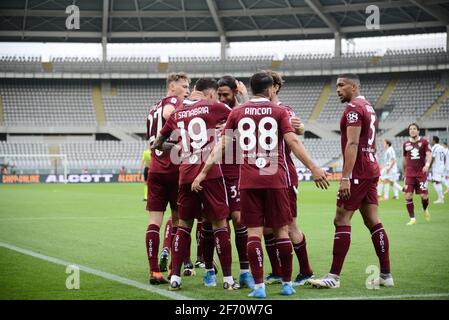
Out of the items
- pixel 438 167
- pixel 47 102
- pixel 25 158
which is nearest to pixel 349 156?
pixel 438 167

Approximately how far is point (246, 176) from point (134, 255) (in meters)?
3.80

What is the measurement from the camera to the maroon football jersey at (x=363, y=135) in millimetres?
7441

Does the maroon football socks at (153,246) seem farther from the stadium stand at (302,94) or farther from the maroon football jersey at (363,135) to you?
the stadium stand at (302,94)

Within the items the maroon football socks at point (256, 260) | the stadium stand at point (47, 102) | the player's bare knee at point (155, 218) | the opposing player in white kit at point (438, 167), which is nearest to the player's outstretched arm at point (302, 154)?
the maroon football socks at point (256, 260)

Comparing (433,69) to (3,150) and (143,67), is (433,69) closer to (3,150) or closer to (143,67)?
(143,67)

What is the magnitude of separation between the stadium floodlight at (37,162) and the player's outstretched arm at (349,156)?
41299 millimetres

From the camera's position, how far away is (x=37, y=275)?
321 inches

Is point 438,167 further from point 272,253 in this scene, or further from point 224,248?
point 224,248

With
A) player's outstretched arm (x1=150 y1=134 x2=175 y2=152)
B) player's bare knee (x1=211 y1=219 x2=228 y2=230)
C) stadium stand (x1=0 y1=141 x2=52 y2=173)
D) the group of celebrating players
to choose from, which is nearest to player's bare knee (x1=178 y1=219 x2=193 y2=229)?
the group of celebrating players

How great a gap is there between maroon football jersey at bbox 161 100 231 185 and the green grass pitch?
4.43 ft

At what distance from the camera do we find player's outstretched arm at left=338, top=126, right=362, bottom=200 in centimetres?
738

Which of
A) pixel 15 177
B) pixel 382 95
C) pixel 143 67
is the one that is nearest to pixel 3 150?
pixel 15 177

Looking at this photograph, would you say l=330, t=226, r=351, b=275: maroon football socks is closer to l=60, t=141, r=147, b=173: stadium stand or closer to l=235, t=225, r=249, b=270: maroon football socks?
l=235, t=225, r=249, b=270: maroon football socks

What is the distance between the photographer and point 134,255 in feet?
33.5
